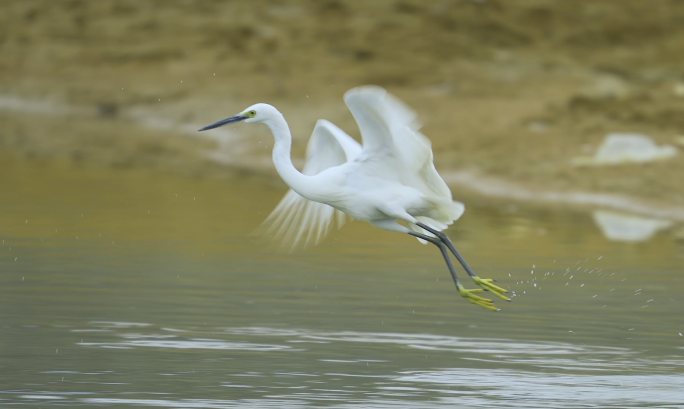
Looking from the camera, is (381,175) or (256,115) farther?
(381,175)

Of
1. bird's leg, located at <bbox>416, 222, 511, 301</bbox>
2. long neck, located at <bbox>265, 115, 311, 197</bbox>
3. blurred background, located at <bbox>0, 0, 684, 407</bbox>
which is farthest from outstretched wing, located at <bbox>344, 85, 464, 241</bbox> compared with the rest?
blurred background, located at <bbox>0, 0, 684, 407</bbox>

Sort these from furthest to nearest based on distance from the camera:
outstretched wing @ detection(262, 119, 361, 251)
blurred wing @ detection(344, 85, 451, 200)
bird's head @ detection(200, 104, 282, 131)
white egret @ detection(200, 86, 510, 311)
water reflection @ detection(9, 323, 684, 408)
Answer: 1. outstretched wing @ detection(262, 119, 361, 251)
2. bird's head @ detection(200, 104, 282, 131)
3. white egret @ detection(200, 86, 510, 311)
4. blurred wing @ detection(344, 85, 451, 200)
5. water reflection @ detection(9, 323, 684, 408)

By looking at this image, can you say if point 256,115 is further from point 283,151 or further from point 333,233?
point 333,233

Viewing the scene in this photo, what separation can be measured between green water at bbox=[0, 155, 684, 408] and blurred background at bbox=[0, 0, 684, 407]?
0.03 m

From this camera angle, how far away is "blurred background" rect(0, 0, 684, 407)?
596cm

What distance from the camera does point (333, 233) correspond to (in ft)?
37.4

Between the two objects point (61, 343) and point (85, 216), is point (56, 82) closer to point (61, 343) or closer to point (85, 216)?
point (85, 216)

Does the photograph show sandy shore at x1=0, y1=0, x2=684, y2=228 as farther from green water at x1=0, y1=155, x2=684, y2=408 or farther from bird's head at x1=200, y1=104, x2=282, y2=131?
bird's head at x1=200, y1=104, x2=282, y2=131

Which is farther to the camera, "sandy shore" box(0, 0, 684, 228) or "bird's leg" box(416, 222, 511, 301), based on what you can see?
"sandy shore" box(0, 0, 684, 228)

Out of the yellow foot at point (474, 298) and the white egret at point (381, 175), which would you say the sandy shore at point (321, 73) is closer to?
the white egret at point (381, 175)

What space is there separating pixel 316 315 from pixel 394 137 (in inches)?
61.8

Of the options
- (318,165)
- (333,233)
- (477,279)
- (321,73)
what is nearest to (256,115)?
(318,165)

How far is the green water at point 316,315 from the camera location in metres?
5.43

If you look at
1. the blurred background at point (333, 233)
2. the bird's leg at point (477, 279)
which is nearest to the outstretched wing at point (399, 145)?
the bird's leg at point (477, 279)
